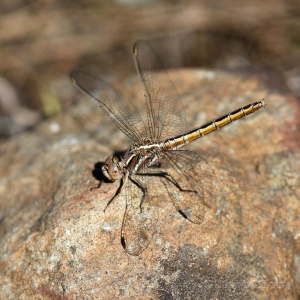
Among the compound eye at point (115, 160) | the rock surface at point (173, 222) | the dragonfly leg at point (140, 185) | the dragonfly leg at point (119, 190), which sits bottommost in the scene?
the rock surface at point (173, 222)

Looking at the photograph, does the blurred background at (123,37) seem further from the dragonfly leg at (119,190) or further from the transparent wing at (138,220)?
the transparent wing at (138,220)

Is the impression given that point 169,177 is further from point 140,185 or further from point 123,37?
point 123,37

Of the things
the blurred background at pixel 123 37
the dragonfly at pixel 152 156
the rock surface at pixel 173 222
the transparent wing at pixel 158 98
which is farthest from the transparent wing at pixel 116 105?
the blurred background at pixel 123 37

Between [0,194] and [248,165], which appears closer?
[248,165]

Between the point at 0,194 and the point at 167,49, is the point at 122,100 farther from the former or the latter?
the point at 167,49

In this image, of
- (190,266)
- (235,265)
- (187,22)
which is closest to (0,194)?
(190,266)

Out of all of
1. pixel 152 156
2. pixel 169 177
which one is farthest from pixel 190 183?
pixel 152 156

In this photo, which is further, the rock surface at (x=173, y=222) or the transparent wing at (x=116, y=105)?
the transparent wing at (x=116, y=105)
